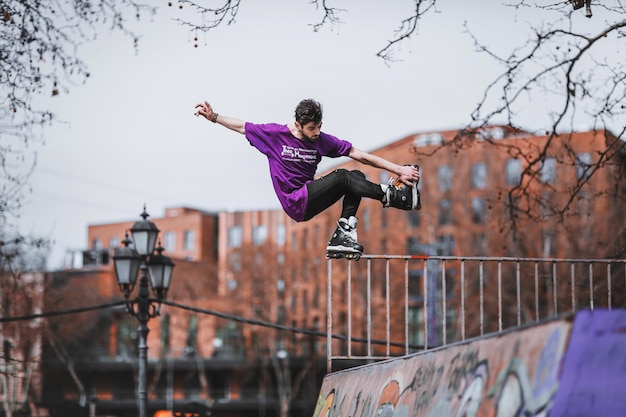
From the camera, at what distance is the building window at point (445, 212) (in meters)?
55.2

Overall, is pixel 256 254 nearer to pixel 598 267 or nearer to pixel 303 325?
pixel 303 325

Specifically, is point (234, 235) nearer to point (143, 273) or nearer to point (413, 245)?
point (413, 245)

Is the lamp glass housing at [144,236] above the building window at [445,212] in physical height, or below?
below

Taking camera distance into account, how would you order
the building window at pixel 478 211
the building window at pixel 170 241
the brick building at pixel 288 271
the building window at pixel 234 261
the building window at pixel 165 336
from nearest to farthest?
the brick building at pixel 288 271
the building window at pixel 478 211
the building window at pixel 234 261
the building window at pixel 165 336
the building window at pixel 170 241

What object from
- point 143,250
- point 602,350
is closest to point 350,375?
point 602,350

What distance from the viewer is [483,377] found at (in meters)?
6.24

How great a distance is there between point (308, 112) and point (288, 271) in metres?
60.7

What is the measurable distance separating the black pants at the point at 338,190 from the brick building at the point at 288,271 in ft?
66.9

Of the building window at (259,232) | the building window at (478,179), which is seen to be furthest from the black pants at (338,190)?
the building window at (259,232)

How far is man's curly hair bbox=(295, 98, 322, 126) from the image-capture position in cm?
885

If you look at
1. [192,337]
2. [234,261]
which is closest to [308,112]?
[234,261]

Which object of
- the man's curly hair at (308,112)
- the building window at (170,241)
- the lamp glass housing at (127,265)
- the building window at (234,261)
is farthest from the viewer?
the building window at (170,241)

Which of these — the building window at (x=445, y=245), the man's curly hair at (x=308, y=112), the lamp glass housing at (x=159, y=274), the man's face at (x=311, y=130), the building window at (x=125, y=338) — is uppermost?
the building window at (x=445, y=245)

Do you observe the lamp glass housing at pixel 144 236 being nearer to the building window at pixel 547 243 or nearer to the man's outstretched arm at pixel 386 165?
the man's outstretched arm at pixel 386 165
